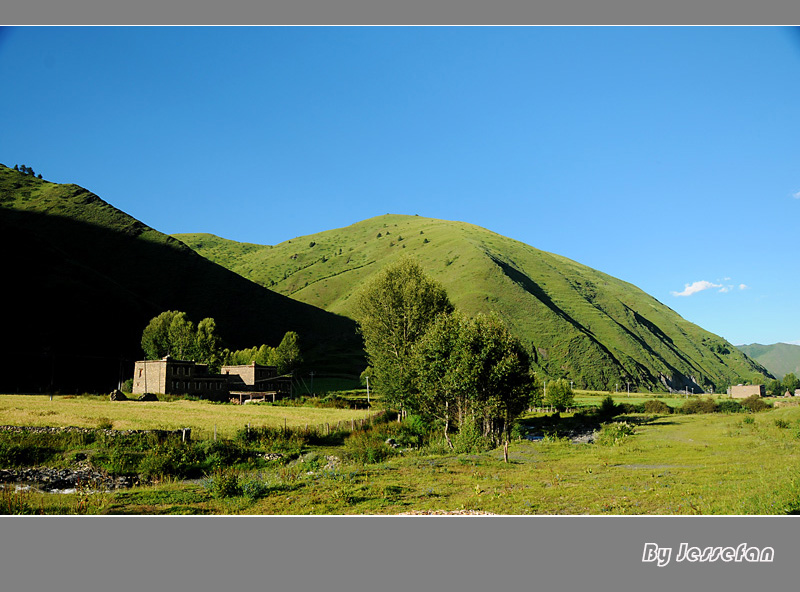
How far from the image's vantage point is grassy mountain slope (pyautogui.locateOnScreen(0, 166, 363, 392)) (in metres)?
90.9

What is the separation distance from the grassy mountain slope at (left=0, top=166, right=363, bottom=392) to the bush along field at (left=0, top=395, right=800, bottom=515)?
55372 millimetres

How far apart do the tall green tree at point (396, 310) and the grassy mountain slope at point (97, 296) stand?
45.8 metres

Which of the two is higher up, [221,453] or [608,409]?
[221,453]

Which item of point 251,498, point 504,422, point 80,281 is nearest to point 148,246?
point 80,281

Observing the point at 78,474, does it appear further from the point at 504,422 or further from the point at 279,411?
the point at 279,411

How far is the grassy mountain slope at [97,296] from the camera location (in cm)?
9088

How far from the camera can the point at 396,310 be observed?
175 ft

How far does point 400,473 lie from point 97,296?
110 metres

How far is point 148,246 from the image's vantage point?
152 metres

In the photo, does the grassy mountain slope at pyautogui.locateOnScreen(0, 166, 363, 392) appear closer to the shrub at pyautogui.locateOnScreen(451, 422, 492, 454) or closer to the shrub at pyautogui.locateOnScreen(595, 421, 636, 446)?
the shrub at pyautogui.locateOnScreen(451, 422, 492, 454)

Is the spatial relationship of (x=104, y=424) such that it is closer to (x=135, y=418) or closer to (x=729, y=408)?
(x=135, y=418)

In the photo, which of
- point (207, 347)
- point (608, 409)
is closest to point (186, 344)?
point (207, 347)

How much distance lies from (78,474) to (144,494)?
7809 millimetres

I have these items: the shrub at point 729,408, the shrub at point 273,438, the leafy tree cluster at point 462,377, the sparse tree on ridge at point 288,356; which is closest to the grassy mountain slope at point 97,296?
the sparse tree on ridge at point 288,356
